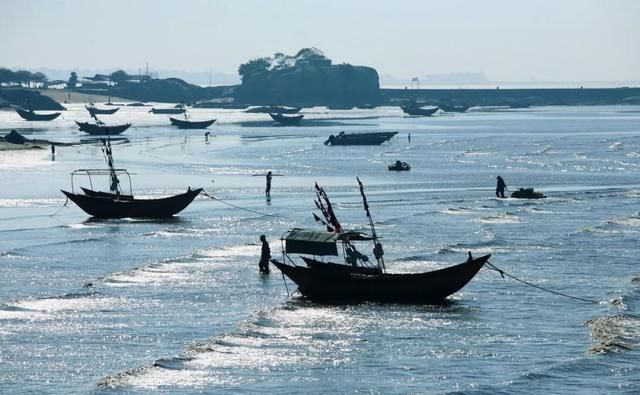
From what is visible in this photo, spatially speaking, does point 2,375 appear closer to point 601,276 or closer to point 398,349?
point 398,349

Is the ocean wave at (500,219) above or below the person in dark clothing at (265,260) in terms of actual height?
below

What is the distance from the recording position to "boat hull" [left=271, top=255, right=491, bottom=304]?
45.6 metres

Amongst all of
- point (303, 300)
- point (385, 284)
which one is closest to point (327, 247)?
point (303, 300)

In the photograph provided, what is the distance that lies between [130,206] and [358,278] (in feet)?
102

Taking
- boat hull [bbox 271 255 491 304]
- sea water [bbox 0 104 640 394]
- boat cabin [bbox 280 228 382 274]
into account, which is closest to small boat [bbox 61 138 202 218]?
sea water [bbox 0 104 640 394]

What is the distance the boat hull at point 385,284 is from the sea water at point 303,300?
0.60 metres

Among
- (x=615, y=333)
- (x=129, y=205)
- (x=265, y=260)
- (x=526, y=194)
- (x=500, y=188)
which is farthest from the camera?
(x=500, y=188)

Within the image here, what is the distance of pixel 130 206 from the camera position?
7394cm

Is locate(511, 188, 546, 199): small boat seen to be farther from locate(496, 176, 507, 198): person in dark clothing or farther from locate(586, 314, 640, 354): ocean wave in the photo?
locate(586, 314, 640, 354): ocean wave

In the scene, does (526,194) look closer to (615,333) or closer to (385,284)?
(385,284)

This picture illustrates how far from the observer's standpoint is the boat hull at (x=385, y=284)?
45.6m

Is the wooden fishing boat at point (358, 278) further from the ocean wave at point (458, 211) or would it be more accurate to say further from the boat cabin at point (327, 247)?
the ocean wave at point (458, 211)

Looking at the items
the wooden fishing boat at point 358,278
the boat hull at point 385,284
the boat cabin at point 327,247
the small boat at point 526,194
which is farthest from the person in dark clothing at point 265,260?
the small boat at point 526,194

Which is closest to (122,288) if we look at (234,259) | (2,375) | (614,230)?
(234,259)
